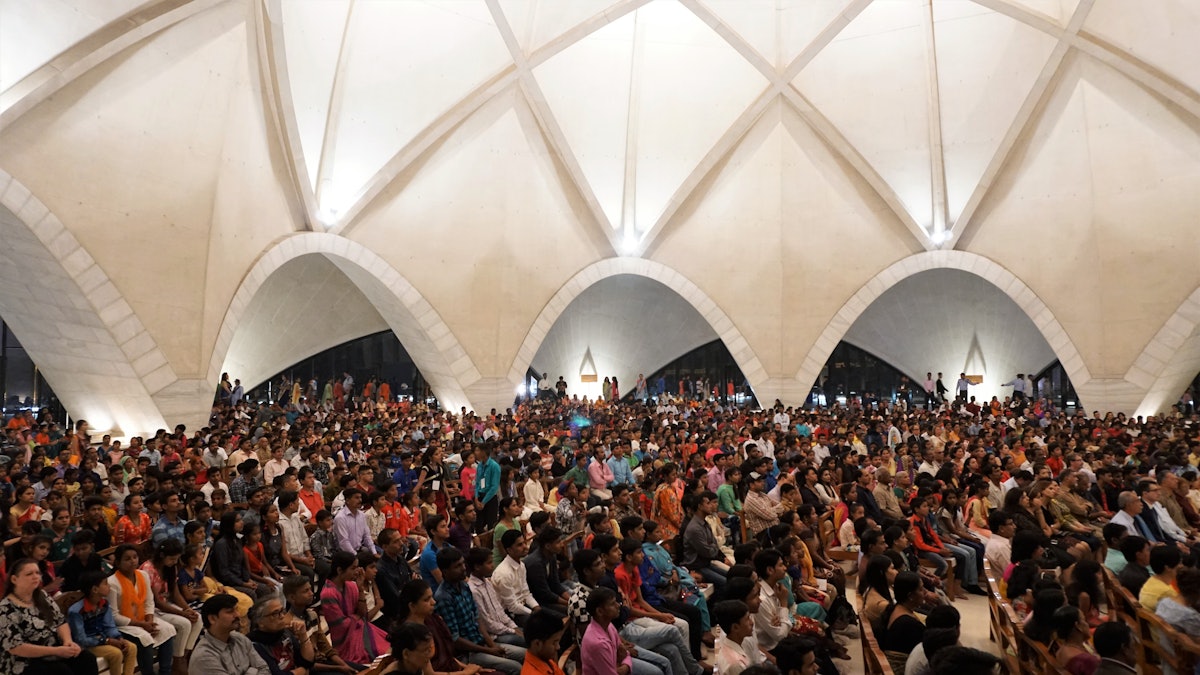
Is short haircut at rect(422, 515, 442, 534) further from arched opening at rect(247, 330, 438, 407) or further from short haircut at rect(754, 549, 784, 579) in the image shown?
arched opening at rect(247, 330, 438, 407)

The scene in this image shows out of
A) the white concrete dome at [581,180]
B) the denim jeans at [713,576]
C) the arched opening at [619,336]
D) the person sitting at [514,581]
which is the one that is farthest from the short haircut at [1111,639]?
the arched opening at [619,336]

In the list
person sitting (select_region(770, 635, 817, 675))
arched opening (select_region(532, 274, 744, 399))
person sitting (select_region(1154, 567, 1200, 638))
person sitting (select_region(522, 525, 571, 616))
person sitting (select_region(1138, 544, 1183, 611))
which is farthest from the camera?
arched opening (select_region(532, 274, 744, 399))

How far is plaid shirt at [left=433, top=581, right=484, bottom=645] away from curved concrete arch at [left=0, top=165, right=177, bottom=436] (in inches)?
408

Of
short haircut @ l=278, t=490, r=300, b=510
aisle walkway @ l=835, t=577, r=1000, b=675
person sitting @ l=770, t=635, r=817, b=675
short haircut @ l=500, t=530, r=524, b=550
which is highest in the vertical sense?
short haircut @ l=278, t=490, r=300, b=510

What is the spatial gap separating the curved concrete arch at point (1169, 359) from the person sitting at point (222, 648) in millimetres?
19760

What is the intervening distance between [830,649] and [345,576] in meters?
3.37

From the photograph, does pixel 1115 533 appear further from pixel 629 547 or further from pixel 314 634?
pixel 314 634

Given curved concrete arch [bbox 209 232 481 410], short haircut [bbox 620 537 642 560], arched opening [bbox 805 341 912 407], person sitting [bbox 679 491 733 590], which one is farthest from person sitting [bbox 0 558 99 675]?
arched opening [bbox 805 341 912 407]

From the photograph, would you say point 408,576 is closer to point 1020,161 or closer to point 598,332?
point 1020,161

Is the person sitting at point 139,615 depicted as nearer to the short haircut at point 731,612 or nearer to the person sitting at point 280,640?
the person sitting at point 280,640

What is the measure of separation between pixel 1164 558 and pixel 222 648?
5.48 meters

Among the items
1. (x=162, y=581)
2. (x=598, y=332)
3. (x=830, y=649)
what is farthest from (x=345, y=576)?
(x=598, y=332)

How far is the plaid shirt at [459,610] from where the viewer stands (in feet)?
16.5

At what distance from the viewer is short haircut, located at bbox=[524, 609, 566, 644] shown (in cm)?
424
